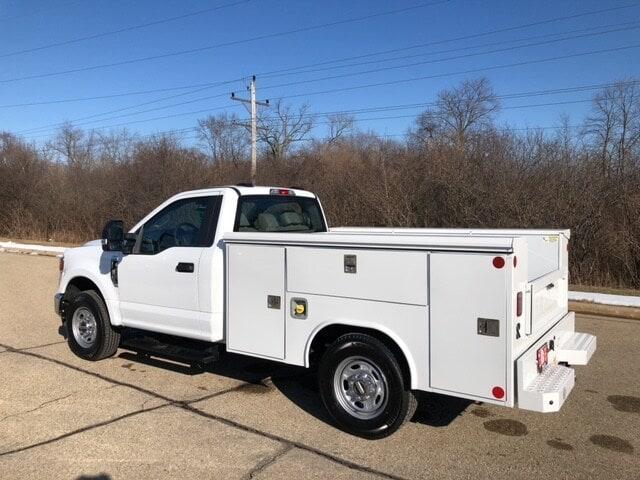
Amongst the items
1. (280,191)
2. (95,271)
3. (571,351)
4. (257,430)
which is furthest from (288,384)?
(571,351)

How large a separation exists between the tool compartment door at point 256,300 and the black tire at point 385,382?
1.79 feet

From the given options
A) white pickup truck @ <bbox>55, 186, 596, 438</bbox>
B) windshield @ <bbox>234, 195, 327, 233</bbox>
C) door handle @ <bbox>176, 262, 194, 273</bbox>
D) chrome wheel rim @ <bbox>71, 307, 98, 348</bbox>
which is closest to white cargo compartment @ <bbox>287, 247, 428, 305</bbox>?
white pickup truck @ <bbox>55, 186, 596, 438</bbox>

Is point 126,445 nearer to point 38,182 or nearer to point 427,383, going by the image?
point 427,383

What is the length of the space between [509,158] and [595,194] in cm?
285

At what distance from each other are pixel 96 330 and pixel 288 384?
2.44 m

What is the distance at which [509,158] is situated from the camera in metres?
17.1

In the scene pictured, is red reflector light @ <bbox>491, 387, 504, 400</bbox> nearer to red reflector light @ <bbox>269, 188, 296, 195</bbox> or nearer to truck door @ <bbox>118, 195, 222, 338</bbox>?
truck door @ <bbox>118, 195, 222, 338</bbox>

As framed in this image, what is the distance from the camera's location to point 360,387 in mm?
4926

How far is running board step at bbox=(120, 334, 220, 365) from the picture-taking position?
594 centimetres

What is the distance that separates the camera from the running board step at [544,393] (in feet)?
13.7

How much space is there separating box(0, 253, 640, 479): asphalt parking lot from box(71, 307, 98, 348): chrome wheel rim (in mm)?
255

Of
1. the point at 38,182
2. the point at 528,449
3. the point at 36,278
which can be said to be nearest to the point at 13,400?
the point at 528,449

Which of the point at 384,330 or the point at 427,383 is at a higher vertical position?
the point at 384,330

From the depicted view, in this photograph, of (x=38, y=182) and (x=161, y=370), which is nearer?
(x=161, y=370)
